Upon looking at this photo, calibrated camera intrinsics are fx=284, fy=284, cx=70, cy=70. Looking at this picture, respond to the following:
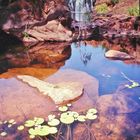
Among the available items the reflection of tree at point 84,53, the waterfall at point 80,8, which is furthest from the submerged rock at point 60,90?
the waterfall at point 80,8

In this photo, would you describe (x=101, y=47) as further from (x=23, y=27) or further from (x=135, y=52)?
(x=23, y=27)

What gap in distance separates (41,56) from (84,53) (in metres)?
1.26

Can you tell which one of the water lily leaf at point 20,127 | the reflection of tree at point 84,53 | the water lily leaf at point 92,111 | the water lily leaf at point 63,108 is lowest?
the water lily leaf at point 20,127

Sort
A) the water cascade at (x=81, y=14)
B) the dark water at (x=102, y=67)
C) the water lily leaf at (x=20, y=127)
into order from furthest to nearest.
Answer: the water cascade at (x=81, y=14), the dark water at (x=102, y=67), the water lily leaf at (x=20, y=127)

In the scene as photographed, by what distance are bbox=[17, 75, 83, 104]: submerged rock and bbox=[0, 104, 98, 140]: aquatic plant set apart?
291 millimetres

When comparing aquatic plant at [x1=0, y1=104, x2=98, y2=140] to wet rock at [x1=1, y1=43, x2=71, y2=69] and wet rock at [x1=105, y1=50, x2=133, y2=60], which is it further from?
wet rock at [x1=105, y1=50, x2=133, y2=60]

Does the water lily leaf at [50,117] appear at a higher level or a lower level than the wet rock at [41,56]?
lower

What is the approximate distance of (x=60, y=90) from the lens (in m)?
4.89

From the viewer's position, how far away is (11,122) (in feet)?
13.6

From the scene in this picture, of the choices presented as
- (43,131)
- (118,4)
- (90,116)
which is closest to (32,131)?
(43,131)

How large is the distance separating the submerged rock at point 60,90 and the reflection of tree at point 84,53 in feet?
6.86

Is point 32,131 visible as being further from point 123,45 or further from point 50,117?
point 123,45

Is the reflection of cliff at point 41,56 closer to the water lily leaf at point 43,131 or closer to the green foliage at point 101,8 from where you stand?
the water lily leaf at point 43,131

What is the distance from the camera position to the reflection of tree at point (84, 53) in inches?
291
